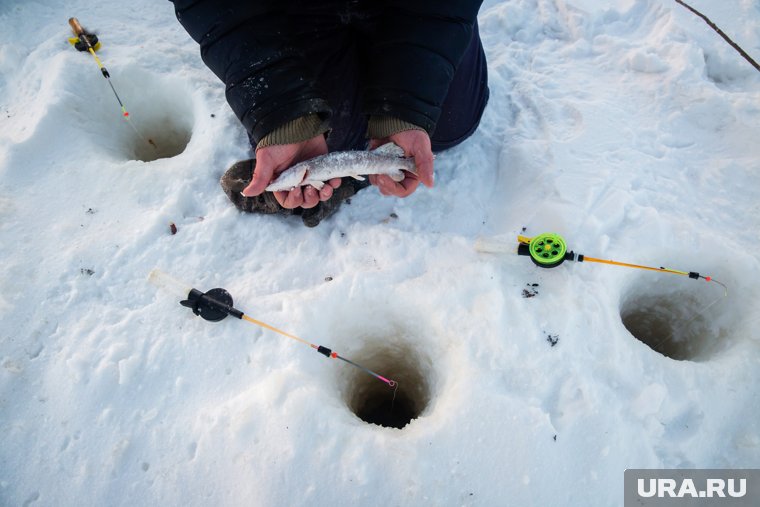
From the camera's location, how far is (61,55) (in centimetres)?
283

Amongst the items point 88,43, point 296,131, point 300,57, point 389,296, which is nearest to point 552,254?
point 389,296

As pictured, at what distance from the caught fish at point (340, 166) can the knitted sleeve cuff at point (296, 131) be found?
0.44 feet

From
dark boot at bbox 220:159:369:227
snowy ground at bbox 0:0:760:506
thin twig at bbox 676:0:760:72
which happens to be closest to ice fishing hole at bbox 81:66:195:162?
snowy ground at bbox 0:0:760:506

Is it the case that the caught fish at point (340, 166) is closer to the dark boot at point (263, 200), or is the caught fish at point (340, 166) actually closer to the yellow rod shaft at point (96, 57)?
the dark boot at point (263, 200)

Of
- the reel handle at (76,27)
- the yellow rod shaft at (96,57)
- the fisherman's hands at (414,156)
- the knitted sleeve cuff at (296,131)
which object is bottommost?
the fisherman's hands at (414,156)

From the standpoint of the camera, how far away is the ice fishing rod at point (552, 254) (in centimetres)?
200

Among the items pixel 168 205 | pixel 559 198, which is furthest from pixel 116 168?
pixel 559 198

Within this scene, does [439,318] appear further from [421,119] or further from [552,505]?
[421,119]

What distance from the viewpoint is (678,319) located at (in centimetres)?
227

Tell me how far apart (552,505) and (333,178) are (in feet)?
5.57

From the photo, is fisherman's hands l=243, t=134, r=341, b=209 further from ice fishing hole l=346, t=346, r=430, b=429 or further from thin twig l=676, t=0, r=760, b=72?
thin twig l=676, t=0, r=760, b=72

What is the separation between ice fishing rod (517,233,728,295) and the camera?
200 centimetres

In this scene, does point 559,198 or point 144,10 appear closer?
point 559,198

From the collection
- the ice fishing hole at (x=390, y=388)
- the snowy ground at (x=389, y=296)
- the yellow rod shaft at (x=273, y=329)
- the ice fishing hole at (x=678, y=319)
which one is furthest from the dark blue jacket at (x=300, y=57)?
the ice fishing hole at (x=678, y=319)
